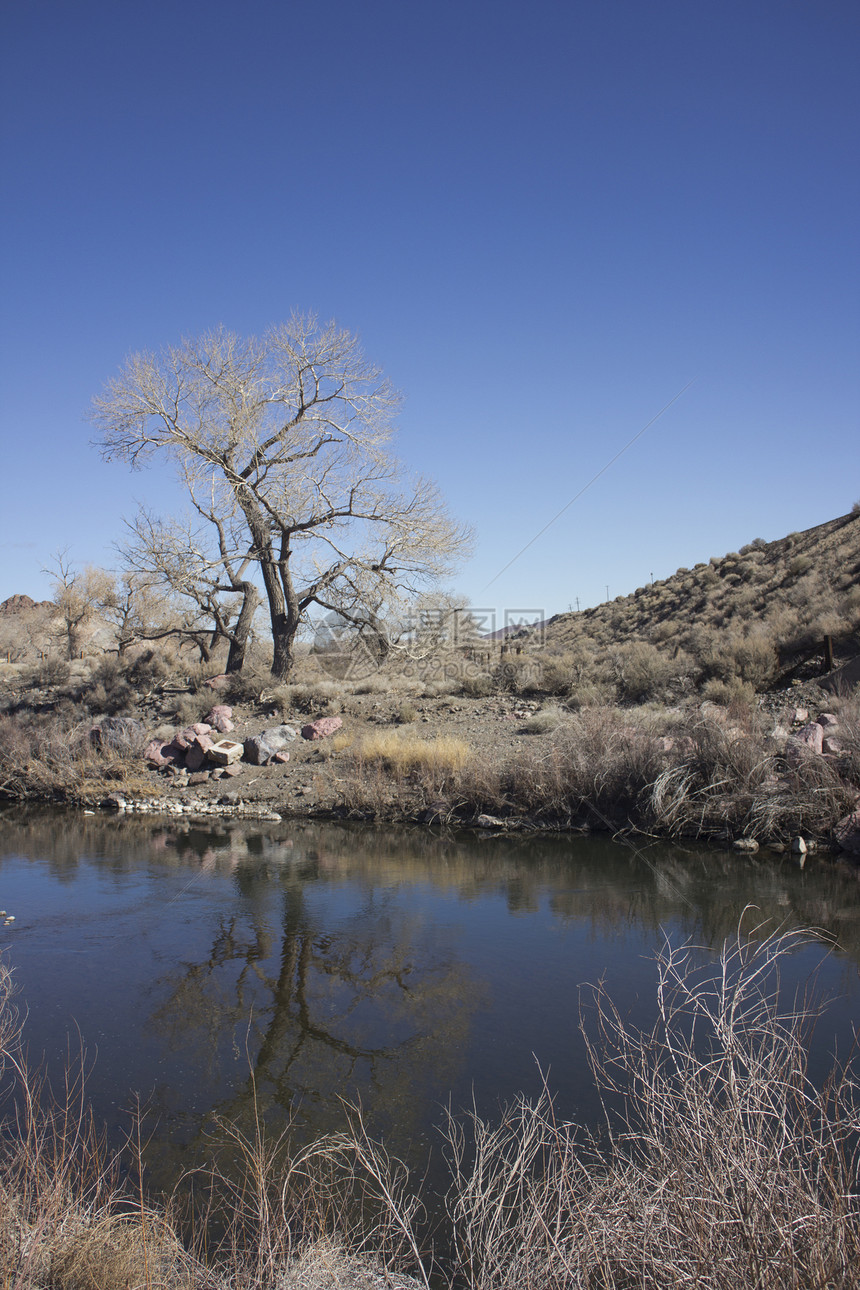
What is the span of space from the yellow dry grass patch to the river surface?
1897 millimetres

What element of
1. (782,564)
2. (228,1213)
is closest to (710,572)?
(782,564)

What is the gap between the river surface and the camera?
5.31 metres

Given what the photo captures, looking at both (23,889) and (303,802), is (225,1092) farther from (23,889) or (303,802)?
(303,802)

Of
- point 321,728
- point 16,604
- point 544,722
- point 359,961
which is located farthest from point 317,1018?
point 16,604

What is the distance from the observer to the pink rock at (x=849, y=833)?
11.1 metres

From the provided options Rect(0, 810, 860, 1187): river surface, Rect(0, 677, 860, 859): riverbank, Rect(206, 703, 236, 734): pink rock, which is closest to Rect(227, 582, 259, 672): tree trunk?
Rect(0, 677, 860, 859): riverbank

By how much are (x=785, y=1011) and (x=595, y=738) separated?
8.20m

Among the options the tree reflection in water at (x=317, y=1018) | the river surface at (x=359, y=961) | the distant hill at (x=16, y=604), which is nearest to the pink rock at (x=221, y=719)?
the river surface at (x=359, y=961)

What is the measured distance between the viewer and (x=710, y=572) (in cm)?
4266

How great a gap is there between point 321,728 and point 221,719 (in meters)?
2.92

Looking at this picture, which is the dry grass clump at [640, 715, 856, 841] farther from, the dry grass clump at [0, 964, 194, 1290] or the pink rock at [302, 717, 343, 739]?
the dry grass clump at [0, 964, 194, 1290]

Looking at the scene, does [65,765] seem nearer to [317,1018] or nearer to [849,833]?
[317,1018]

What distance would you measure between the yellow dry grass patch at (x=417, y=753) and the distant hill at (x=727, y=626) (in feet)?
16.3

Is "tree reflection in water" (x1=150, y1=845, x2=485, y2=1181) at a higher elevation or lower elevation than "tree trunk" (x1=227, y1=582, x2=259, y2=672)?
lower
